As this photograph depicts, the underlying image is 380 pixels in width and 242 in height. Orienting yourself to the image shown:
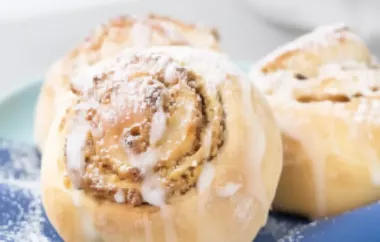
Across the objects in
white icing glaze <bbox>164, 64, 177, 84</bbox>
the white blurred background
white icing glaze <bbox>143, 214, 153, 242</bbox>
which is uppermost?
white icing glaze <bbox>164, 64, 177, 84</bbox>

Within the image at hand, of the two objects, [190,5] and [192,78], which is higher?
[192,78]

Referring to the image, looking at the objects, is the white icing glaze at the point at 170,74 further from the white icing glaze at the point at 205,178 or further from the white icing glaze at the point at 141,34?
the white icing glaze at the point at 141,34

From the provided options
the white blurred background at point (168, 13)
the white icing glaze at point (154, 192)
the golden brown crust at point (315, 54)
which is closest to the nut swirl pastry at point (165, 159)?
the white icing glaze at point (154, 192)

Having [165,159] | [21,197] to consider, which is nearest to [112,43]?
[21,197]

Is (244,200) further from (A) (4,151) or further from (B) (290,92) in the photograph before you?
(A) (4,151)

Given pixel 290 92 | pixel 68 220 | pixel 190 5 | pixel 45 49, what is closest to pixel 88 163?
pixel 68 220

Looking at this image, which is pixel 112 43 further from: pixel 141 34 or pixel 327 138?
pixel 327 138

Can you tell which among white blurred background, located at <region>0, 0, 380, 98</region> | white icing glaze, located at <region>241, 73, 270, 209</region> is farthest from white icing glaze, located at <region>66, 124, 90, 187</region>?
white blurred background, located at <region>0, 0, 380, 98</region>

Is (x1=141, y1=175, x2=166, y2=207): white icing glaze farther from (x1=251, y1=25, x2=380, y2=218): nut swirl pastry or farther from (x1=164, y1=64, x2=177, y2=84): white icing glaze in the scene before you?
(x1=251, y1=25, x2=380, y2=218): nut swirl pastry
